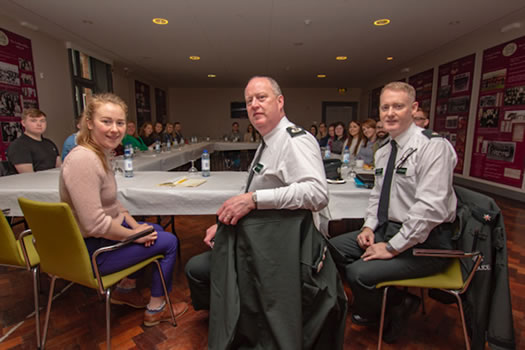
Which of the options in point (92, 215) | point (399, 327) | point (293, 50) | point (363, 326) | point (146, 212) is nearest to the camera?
point (92, 215)

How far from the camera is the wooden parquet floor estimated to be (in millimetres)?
1468

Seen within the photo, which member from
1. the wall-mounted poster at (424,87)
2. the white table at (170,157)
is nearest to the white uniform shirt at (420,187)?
the white table at (170,157)

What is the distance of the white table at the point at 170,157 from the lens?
138 inches

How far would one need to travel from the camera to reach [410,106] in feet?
4.89

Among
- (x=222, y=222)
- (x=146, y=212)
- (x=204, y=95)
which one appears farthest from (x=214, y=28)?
(x=204, y=95)

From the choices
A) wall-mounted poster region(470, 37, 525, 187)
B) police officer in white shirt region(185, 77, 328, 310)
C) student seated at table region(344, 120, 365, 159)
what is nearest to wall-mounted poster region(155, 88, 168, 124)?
student seated at table region(344, 120, 365, 159)

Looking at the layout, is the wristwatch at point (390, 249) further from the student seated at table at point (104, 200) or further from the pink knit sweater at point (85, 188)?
the pink knit sweater at point (85, 188)

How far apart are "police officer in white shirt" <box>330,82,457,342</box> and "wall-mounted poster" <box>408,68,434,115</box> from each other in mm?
5784

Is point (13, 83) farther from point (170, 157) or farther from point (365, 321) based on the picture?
point (365, 321)

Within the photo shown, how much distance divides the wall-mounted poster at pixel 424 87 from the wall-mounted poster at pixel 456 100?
0.30m

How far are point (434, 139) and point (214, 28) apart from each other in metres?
4.29

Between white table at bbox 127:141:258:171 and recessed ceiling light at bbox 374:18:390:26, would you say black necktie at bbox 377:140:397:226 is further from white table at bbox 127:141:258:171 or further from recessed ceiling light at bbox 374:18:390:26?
recessed ceiling light at bbox 374:18:390:26

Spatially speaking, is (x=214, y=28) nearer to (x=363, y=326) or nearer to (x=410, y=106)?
(x=410, y=106)

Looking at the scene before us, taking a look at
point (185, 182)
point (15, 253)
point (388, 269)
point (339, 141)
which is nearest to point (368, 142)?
point (339, 141)
